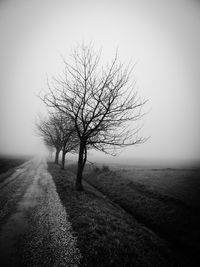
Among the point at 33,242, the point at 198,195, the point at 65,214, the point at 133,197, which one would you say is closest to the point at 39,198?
the point at 65,214

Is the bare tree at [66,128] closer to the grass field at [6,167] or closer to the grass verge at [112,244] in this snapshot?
the grass verge at [112,244]

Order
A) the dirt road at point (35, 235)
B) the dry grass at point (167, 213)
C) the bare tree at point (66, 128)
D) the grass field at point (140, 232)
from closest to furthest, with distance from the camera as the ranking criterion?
the dirt road at point (35, 235) → the grass field at point (140, 232) → the dry grass at point (167, 213) → the bare tree at point (66, 128)

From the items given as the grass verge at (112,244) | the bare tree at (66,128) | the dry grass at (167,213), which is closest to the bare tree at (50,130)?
the bare tree at (66,128)

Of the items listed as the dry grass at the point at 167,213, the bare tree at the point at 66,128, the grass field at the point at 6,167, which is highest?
the bare tree at the point at 66,128

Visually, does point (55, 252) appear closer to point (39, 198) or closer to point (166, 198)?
point (39, 198)

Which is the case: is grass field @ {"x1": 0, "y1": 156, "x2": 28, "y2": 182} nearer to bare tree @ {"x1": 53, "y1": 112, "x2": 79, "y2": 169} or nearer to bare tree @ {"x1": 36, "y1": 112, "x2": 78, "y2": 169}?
bare tree @ {"x1": 36, "y1": 112, "x2": 78, "y2": 169}

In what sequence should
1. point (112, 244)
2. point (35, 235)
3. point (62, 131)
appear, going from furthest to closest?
point (62, 131) → point (35, 235) → point (112, 244)

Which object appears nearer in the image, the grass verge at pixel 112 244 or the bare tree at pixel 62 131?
the grass verge at pixel 112 244

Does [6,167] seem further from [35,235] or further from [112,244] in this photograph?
[112,244]

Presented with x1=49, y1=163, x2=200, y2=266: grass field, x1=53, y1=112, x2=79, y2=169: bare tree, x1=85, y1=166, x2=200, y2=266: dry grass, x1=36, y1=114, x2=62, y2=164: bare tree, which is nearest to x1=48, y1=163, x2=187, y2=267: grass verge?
x1=49, y1=163, x2=200, y2=266: grass field

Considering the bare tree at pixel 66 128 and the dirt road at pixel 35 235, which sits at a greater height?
the bare tree at pixel 66 128

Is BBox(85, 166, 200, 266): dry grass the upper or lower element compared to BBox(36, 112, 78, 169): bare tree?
lower

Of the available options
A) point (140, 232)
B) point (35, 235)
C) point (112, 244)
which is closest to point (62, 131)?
point (35, 235)

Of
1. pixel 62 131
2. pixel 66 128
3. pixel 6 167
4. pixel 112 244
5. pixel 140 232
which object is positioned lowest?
pixel 140 232
